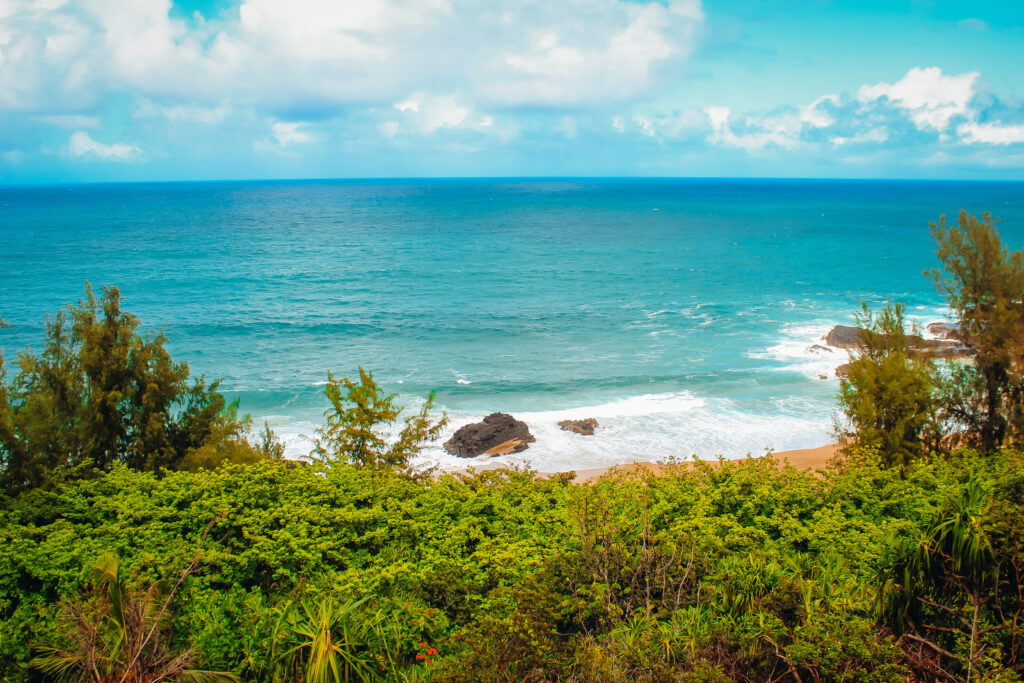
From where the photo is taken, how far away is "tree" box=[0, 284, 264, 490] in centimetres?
1853

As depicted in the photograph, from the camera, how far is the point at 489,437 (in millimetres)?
28172

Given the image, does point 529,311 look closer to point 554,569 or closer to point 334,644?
point 554,569

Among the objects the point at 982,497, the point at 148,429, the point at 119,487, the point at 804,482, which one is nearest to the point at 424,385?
the point at 148,429

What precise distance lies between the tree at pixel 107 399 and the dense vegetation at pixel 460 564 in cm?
8

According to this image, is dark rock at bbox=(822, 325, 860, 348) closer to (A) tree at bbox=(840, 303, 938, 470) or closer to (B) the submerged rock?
(A) tree at bbox=(840, 303, 938, 470)

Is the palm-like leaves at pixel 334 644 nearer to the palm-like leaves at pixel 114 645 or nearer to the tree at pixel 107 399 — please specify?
the palm-like leaves at pixel 114 645

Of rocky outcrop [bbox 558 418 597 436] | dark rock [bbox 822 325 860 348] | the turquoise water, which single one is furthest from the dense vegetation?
dark rock [bbox 822 325 860 348]

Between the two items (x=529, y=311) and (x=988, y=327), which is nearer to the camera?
(x=988, y=327)

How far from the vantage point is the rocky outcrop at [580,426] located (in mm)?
29438

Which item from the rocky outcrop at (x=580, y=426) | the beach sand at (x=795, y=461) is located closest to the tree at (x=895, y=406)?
the beach sand at (x=795, y=461)

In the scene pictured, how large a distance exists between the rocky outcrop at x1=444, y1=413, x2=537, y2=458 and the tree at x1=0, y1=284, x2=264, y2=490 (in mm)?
10114

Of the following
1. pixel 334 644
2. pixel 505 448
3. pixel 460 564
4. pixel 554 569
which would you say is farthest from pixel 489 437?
pixel 334 644

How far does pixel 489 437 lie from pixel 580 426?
14.9 feet

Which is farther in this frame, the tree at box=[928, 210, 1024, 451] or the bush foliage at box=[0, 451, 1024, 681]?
the tree at box=[928, 210, 1024, 451]
